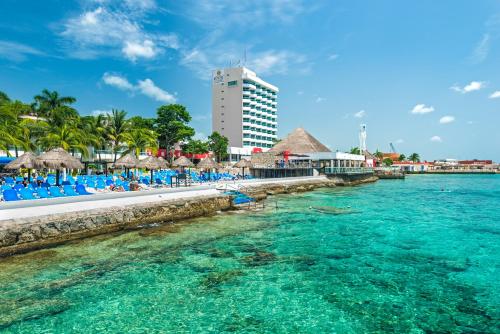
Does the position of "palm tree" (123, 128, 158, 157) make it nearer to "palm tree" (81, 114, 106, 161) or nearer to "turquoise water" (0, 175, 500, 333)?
"palm tree" (81, 114, 106, 161)

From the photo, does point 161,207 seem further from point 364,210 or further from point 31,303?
point 364,210

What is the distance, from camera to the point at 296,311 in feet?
23.0

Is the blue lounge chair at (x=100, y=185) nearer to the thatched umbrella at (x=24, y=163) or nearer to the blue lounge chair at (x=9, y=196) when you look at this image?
the thatched umbrella at (x=24, y=163)

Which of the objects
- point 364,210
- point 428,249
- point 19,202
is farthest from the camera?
point 364,210

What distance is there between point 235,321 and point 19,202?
484 inches

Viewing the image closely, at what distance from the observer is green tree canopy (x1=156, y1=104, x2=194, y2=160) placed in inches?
2420

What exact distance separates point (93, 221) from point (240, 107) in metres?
82.8

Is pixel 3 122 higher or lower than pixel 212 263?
higher

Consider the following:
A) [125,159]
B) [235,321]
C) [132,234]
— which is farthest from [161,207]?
[235,321]

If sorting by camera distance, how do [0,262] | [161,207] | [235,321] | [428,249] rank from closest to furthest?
1. [235,321]
2. [0,262]
3. [428,249]
4. [161,207]

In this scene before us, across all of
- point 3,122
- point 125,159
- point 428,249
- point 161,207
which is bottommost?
point 428,249

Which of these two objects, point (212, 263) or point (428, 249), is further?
point (428, 249)

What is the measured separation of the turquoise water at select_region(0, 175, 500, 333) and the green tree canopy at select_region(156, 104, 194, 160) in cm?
4934

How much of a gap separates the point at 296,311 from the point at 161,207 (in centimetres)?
1163
